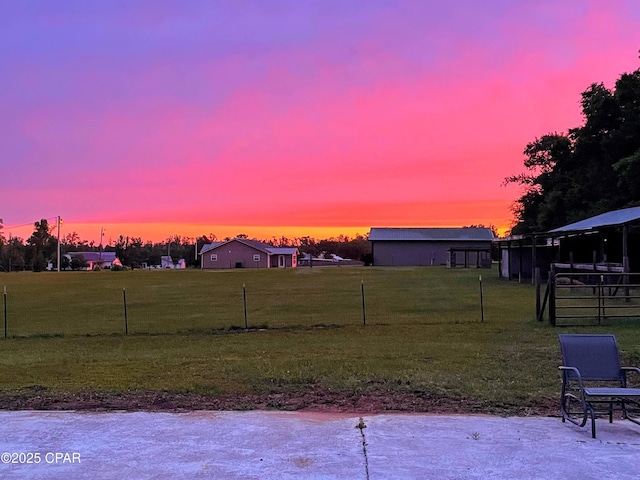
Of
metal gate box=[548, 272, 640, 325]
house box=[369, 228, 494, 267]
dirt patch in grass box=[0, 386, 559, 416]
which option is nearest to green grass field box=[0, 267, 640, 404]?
dirt patch in grass box=[0, 386, 559, 416]

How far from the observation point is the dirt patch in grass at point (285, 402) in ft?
21.9

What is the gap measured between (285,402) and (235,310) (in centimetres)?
1358

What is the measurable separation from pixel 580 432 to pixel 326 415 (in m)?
2.57

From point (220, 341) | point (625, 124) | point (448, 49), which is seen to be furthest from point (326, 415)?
point (625, 124)

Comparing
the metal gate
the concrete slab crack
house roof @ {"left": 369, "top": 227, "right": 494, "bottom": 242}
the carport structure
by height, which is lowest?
the concrete slab crack

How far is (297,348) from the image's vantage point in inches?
459

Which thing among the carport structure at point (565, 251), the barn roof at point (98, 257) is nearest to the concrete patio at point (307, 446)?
the carport structure at point (565, 251)

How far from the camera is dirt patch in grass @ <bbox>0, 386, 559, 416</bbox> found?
666 centimetres

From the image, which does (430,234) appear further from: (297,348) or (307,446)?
(307,446)

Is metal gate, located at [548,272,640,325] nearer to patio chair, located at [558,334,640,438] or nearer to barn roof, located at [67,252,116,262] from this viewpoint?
patio chair, located at [558,334,640,438]

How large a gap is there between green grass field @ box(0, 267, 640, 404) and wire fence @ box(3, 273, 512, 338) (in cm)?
7

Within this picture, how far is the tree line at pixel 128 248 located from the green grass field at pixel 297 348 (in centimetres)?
7853

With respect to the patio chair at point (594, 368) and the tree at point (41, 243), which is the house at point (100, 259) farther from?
the patio chair at point (594, 368)

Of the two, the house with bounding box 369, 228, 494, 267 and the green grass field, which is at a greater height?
the house with bounding box 369, 228, 494, 267
